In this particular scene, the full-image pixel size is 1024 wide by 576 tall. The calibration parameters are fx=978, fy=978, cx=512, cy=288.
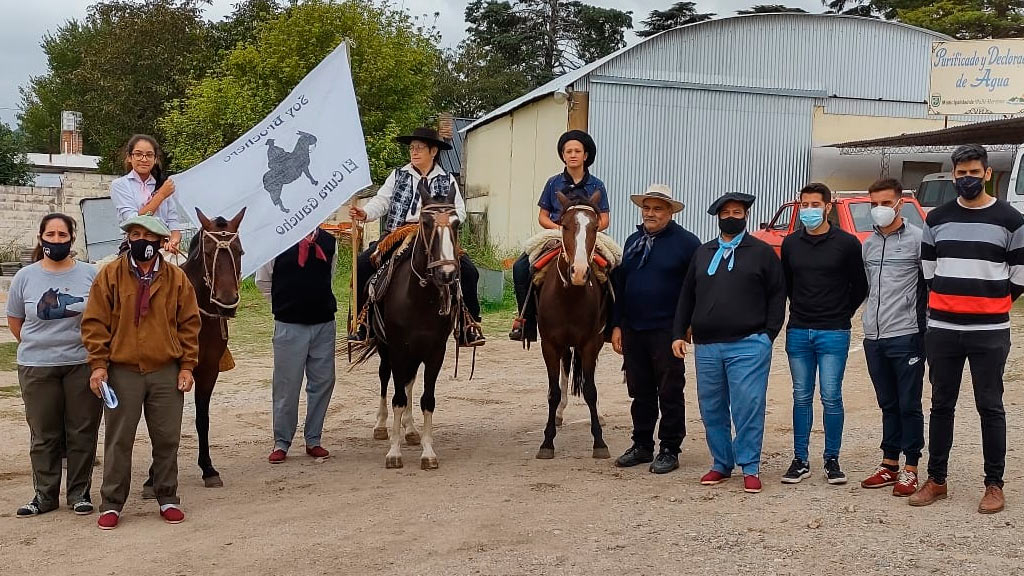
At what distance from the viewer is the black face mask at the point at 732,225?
6586 mm

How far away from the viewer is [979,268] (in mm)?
5660

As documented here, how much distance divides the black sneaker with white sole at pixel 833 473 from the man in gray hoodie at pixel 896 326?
200 mm

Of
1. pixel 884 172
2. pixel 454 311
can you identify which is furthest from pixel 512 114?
pixel 454 311

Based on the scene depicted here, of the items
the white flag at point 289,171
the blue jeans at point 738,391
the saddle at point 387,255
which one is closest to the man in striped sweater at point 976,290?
the blue jeans at point 738,391

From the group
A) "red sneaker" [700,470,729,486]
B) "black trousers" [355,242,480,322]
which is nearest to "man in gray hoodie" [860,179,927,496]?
"red sneaker" [700,470,729,486]

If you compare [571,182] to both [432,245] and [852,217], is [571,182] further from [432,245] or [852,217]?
[852,217]

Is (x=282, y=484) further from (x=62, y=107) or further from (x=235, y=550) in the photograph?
(x=62, y=107)

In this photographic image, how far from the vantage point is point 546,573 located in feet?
16.5

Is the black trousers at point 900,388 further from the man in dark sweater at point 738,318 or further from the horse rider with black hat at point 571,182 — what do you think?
the horse rider with black hat at point 571,182

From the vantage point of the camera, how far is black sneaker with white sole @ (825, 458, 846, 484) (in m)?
6.65

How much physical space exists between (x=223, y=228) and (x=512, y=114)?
21.5 metres

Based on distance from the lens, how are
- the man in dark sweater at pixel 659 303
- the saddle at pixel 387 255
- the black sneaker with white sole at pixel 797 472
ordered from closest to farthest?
the black sneaker with white sole at pixel 797 472, the man in dark sweater at pixel 659 303, the saddle at pixel 387 255

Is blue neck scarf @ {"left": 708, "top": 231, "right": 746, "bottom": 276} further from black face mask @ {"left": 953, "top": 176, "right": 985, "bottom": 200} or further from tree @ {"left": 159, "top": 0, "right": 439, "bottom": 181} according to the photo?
tree @ {"left": 159, "top": 0, "right": 439, "bottom": 181}

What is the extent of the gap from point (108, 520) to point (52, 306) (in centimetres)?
139
